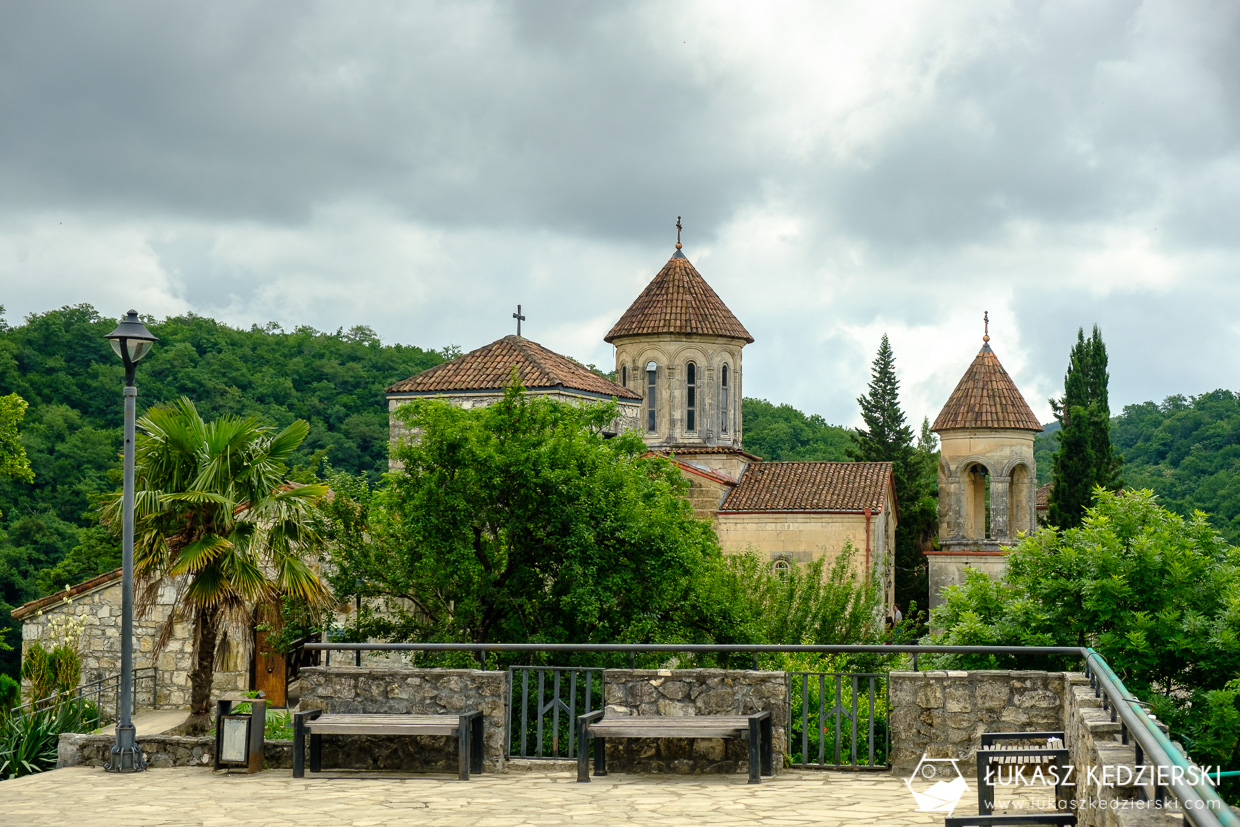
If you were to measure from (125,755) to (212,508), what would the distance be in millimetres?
5503

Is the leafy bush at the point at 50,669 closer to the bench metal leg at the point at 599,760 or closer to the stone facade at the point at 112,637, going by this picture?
the stone facade at the point at 112,637

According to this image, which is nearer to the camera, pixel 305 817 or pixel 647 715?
pixel 305 817

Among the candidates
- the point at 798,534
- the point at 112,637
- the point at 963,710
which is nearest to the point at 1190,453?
the point at 798,534

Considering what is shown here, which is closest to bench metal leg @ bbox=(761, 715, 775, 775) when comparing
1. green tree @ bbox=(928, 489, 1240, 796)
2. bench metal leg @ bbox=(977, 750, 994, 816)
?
bench metal leg @ bbox=(977, 750, 994, 816)

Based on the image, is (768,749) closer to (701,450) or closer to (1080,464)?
(701,450)

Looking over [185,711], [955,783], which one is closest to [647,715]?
[955,783]

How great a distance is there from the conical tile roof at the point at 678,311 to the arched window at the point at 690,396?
3.82 ft

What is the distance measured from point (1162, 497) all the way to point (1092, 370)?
8.70 m

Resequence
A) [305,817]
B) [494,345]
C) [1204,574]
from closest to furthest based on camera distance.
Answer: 1. [305,817]
2. [1204,574]
3. [494,345]

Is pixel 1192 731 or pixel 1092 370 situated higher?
pixel 1092 370

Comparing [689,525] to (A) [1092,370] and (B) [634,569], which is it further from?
(A) [1092,370]

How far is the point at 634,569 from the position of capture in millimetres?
19047

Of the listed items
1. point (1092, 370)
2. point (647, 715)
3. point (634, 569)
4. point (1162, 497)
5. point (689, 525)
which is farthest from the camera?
point (1162, 497)

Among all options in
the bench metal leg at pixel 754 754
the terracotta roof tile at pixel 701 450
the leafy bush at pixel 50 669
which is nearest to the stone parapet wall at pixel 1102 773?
the bench metal leg at pixel 754 754
